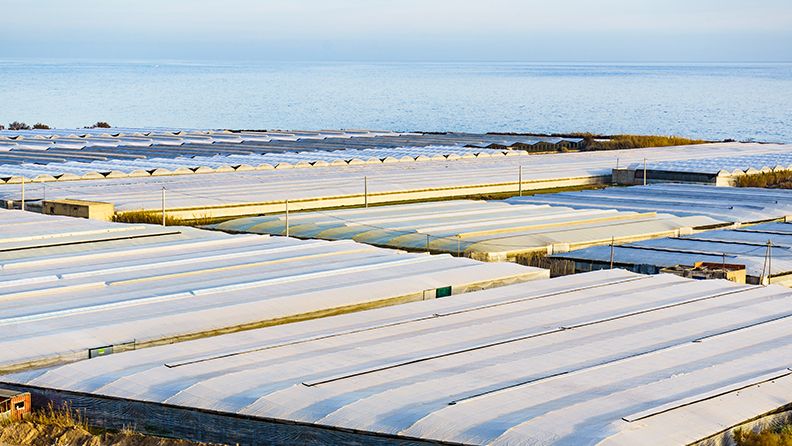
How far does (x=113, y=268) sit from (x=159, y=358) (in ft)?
17.8

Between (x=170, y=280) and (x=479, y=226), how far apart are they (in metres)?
9.11

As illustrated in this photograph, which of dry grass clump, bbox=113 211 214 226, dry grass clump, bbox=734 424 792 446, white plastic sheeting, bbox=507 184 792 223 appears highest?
white plastic sheeting, bbox=507 184 792 223

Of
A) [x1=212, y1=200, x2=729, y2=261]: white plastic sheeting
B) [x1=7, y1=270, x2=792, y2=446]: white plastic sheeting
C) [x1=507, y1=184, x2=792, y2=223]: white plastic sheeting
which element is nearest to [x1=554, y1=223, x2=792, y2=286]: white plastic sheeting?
[x1=212, y1=200, x2=729, y2=261]: white plastic sheeting

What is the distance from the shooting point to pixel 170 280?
1827cm

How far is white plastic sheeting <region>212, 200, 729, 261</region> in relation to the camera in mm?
23984

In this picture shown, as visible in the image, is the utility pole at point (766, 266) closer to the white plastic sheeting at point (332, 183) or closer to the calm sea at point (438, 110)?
the white plastic sheeting at point (332, 183)

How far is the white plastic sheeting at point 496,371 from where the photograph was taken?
454 inches

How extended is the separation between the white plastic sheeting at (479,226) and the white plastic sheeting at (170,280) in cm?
252

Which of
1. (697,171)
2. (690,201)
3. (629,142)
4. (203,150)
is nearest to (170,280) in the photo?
(690,201)

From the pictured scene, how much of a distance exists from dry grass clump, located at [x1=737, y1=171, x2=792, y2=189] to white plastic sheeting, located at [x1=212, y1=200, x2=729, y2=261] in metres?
11.4

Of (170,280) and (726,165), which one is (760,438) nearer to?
(170,280)

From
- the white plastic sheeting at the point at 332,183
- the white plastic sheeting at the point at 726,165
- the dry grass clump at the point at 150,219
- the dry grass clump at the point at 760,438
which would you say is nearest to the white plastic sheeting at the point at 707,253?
the white plastic sheeting at the point at 332,183

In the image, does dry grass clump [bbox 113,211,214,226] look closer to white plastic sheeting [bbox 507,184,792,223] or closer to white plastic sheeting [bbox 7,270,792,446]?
white plastic sheeting [bbox 507,184,792,223]

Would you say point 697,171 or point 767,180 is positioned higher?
point 697,171
